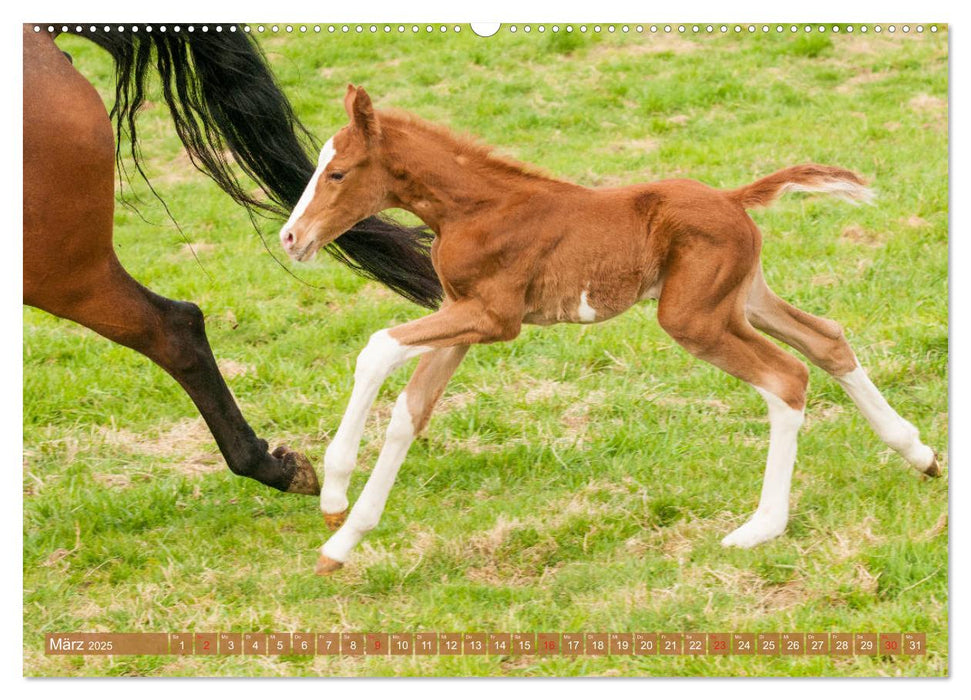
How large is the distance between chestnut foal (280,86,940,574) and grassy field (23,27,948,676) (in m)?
0.34

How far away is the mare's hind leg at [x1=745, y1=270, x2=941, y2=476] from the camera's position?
4.17 metres

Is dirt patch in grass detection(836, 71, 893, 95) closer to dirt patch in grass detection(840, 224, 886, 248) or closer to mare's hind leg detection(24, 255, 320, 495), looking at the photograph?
dirt patch in grass detection(840, 224, 886, 248)

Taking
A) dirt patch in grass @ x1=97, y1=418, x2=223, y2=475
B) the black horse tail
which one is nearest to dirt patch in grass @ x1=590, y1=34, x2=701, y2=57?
the black horse tail

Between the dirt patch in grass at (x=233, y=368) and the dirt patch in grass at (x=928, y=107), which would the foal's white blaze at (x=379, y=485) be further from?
the dirt patch in grass at (x=928, y=107)

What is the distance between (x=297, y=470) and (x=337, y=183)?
151 centimetres

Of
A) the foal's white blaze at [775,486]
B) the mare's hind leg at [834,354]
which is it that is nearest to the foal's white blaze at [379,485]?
the foal's white blaze at [775,486]

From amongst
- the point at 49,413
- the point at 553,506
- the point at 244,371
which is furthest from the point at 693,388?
the point at 49,413

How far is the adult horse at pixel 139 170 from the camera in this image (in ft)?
12.7

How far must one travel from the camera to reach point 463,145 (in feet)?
12.3

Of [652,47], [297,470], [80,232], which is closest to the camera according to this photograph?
[80,232]

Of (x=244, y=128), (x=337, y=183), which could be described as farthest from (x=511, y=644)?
(x=244, y=128)

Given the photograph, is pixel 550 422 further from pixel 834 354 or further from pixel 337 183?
pixel 337 183

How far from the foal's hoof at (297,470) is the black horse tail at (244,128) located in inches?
30.3

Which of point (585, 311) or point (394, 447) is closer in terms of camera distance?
point (585, 311)
